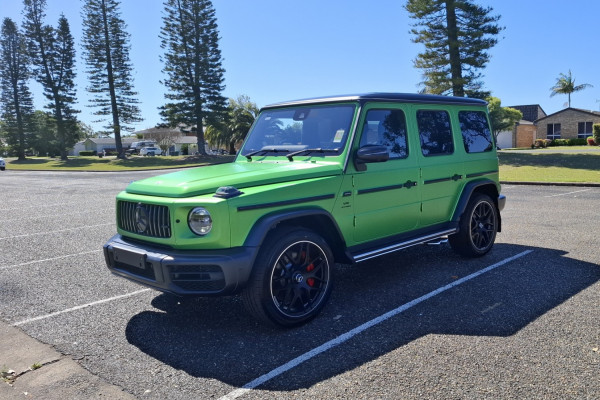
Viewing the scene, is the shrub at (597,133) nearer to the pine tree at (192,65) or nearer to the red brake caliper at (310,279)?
the pine tree at (192,65)

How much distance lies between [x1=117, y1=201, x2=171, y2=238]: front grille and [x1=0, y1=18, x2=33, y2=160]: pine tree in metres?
56.2

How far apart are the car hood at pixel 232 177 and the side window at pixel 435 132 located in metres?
1.52

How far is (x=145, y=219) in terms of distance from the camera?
4.13 metres

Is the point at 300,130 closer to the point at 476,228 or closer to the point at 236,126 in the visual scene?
the point at 476,228

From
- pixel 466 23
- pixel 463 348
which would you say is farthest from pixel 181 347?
pixel 466 23

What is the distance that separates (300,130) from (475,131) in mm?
2683

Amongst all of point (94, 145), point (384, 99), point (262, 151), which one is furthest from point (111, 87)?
point (94, 145)

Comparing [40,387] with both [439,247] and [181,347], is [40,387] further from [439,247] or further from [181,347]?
[439,247]

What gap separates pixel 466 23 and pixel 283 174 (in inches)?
1150

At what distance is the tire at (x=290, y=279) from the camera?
3.86m

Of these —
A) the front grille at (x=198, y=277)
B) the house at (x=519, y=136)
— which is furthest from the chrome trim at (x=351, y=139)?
the house at (x=519, y=136)

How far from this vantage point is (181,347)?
12.6ft

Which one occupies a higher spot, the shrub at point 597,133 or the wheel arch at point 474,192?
the shrub at point 597,133

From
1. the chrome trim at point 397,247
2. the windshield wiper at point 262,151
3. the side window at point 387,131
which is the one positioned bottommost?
the chrome trim at point 397,247
